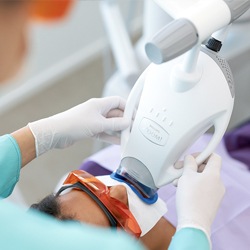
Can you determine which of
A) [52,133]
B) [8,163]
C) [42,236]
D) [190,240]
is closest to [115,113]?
[52,133]

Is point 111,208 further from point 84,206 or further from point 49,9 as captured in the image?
point 49,9

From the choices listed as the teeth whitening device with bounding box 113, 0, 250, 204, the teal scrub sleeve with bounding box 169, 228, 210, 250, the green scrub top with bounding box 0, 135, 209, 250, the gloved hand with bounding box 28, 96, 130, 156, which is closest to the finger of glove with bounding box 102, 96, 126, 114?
the gloved hand with bounding box 28, 96, 130, 156

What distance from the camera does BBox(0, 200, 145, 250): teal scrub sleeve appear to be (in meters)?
0.63

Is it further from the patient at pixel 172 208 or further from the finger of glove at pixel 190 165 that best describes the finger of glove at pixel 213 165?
the patient at pixel 172 208

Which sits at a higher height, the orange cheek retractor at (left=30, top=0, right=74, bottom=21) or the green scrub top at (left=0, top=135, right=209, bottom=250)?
the orange cheek retractor at (left=30, top=0, right=74, bottom=21)

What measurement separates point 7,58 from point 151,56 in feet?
1.03

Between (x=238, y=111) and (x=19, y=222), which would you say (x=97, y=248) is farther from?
(x=238, y=111)

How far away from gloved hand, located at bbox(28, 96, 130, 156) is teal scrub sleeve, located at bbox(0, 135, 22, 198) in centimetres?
5

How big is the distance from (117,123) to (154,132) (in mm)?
133

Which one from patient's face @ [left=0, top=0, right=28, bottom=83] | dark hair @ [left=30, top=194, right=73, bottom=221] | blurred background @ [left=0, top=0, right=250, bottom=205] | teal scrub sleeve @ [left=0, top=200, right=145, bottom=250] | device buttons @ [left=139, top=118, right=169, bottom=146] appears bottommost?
blurred background @ [left=0, top=0, right=250, bottom=205]

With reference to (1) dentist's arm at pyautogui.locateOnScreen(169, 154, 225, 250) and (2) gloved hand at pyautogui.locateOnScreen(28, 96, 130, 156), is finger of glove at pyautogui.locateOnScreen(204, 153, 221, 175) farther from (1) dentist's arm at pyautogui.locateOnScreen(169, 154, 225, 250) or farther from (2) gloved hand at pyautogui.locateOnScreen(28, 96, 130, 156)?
(2) gloved hand at pyautogui.locateOnScreen(28, 96, 130, 156)

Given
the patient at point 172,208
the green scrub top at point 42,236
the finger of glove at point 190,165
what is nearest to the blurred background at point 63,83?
the patient at point 172,208

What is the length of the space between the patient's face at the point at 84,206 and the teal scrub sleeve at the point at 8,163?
0.12 metres

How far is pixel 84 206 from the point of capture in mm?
971
